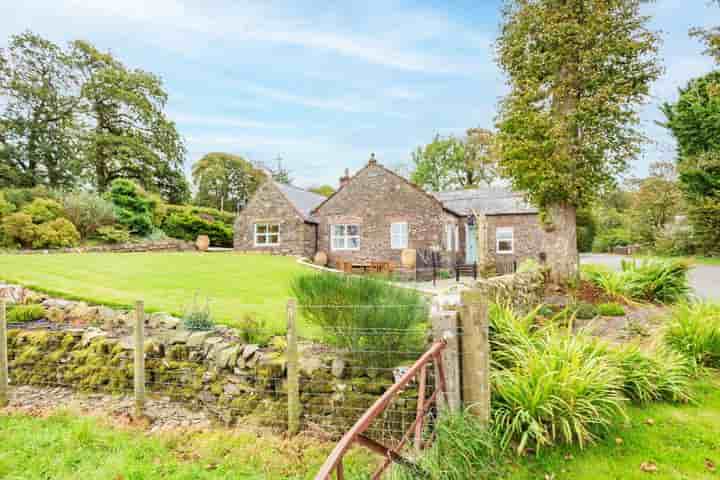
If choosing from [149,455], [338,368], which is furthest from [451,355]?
[149,455]

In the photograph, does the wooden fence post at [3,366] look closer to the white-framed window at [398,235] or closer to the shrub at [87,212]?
the white-framed window at [398,235]

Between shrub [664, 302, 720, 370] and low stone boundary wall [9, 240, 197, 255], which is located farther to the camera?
low stone boundary wall [9, 240, 197, 255]

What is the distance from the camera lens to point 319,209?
19672 millimetres

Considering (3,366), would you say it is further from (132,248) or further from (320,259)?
(132,248)

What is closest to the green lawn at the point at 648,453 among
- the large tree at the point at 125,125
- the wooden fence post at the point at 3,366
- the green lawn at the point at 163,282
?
the green lawn at the point at 163,282

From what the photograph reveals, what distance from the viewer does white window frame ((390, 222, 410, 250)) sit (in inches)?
691

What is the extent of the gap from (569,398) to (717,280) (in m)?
13.7

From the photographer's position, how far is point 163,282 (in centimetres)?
950

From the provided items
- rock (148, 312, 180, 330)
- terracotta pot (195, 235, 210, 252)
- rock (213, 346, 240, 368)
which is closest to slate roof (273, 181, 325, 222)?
terracotta pot (195, 235, 210, 252)

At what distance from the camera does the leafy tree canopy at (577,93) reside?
352 inches

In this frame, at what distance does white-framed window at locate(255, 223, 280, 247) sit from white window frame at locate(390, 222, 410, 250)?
20.9 ft

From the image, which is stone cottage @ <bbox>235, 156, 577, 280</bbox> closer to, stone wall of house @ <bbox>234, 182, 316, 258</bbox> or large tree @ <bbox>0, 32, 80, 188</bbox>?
stone wall of house @ <bbox>234, 182, 316, 258</bbox>

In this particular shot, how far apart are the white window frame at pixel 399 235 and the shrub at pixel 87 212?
14.8 m

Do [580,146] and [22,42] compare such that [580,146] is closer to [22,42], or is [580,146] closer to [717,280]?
[717,280]
